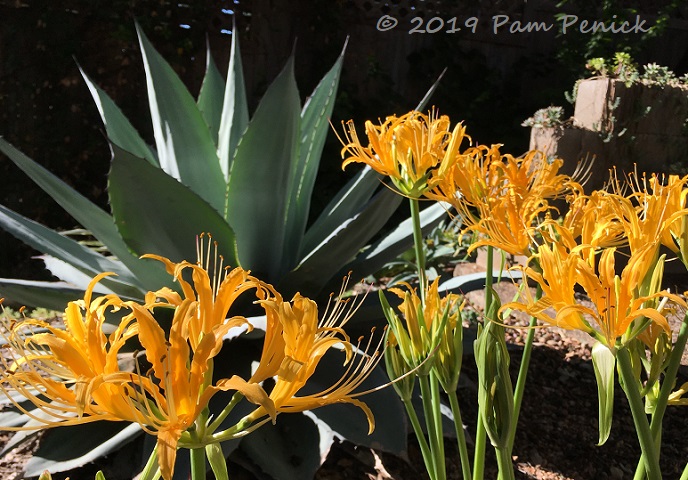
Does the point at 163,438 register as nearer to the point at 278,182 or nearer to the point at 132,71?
the point at 278,182

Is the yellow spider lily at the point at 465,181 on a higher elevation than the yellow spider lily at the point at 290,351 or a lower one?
higher

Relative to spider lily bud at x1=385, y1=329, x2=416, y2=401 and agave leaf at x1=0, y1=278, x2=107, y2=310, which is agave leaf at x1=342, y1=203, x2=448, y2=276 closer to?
agave leaf at x1=0, y1=278, x2=107, y2=310

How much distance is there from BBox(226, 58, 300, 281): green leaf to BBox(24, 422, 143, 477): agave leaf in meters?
0.62

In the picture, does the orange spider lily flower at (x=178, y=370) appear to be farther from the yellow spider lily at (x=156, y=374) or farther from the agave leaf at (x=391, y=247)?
the agave leaf at (x=391, y=247)

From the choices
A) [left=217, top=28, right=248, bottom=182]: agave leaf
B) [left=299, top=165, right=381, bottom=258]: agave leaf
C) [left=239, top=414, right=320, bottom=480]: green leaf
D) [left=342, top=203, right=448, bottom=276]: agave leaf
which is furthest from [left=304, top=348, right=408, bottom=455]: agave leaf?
[left=217, top=28, right=248, bottom=182]: agave leaf

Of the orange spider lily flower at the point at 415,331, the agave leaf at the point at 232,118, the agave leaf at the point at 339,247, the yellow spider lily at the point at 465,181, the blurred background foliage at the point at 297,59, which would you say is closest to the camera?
the orange spider lily flower at the point at 415,331

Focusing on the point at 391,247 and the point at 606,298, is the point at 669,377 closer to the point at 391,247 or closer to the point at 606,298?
the point at 606,298

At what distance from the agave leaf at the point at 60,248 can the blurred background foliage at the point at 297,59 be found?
2686mm

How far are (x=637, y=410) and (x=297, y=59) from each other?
552 centimetres

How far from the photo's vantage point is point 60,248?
7.05 ft

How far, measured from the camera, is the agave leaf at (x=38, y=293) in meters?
1.97

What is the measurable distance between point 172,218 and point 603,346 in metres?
1.47

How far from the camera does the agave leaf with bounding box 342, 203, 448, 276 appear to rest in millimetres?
2246

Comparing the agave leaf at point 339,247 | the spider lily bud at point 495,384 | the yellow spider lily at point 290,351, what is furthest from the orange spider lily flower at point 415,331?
the agave leaf at point 339,247
